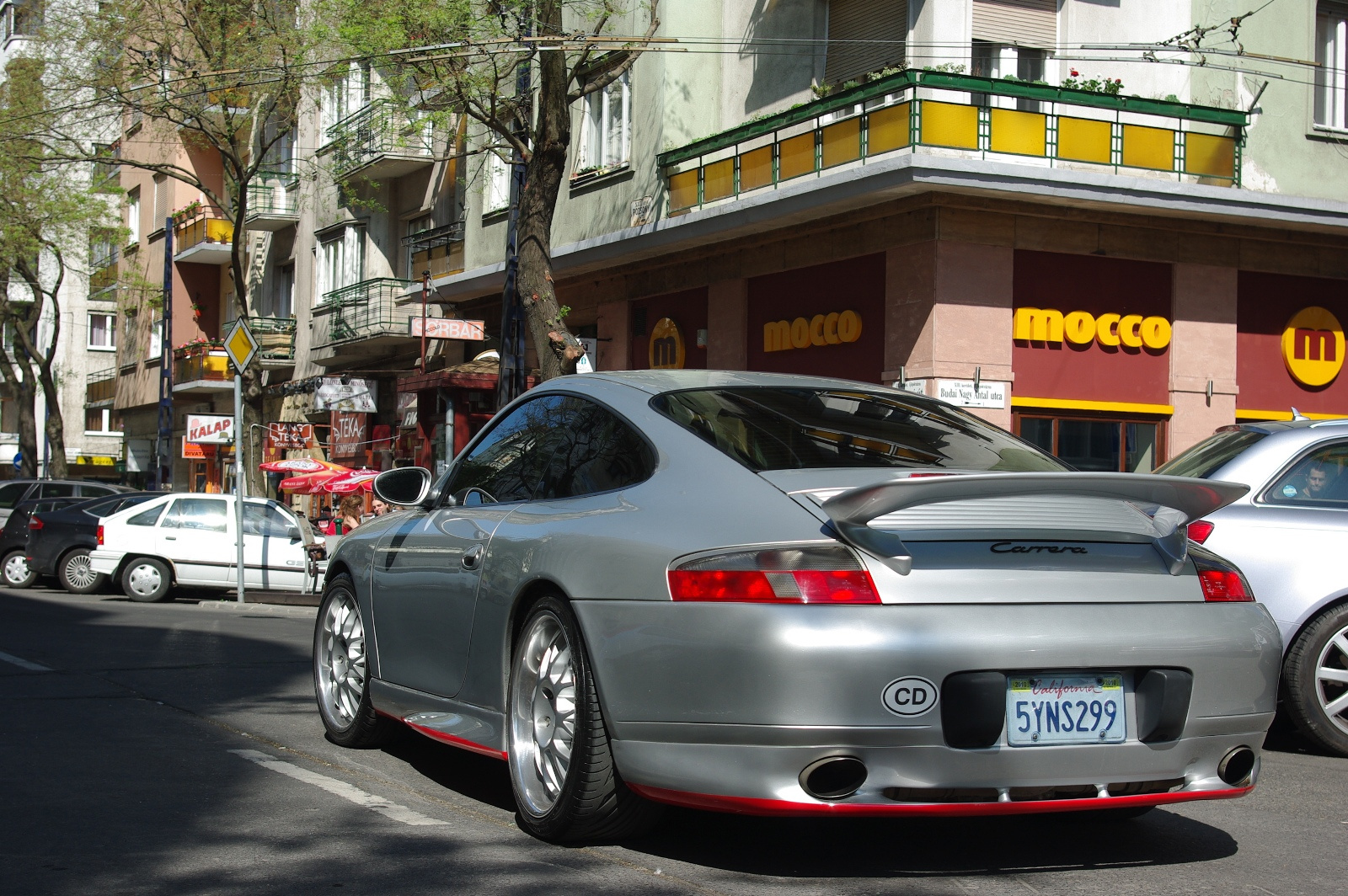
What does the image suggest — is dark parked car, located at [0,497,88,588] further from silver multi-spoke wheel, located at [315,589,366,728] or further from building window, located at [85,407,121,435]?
building window, located at [85,407,121,435]

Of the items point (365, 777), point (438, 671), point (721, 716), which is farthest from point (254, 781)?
point (721, 716)

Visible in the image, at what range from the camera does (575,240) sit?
24359 millimetres

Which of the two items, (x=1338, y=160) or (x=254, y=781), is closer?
(x=254, y=781)

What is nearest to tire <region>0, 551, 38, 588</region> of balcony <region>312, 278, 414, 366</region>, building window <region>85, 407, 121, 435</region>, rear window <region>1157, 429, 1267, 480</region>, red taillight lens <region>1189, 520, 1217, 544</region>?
balcony <region>312, 278, 414, 366</region>

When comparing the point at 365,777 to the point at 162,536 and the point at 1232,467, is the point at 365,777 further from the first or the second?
the point at 162,536

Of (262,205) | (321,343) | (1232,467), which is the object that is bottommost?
(1232,467)

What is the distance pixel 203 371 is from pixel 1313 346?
104ft

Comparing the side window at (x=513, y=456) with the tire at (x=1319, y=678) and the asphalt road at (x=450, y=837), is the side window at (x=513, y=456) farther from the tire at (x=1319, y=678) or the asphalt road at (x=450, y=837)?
the tire at (x=1319, y=678)

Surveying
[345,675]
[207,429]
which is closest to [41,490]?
[207,429]

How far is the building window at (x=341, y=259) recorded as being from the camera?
33.8m

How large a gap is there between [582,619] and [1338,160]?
63.8 feet

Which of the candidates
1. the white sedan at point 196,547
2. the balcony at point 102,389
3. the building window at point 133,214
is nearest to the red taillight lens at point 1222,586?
the white sedan at point 196,547

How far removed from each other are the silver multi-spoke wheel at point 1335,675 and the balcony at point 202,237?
3897 centimetres

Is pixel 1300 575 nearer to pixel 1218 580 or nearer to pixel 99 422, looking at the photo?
pixel 1218 580
